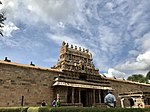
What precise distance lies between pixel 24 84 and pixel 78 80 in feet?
25.4

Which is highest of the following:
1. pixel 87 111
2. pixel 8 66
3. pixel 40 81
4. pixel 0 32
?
pixel 0 32

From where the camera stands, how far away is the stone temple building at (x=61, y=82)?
1917 cm

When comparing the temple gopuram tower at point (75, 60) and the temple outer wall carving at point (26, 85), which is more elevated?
the temple gopuram tower at point (75, 60)

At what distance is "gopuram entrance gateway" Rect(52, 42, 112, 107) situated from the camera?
74.8 ft

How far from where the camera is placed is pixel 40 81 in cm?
2145

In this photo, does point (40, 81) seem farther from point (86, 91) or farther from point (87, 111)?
point (87, 111)

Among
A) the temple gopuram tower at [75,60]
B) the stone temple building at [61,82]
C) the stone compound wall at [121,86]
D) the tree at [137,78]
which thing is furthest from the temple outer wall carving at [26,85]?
the tree at [137,78]

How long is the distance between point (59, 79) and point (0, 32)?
10.2 m

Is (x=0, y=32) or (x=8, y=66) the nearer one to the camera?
(x=0, y=32)

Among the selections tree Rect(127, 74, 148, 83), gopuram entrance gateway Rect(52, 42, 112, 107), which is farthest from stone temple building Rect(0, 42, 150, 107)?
tree Rect(127, 74, 148, 83)

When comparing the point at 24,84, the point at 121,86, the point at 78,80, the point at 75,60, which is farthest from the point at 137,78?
the point at 24,84

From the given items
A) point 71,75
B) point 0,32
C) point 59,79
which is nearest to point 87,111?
point 0,32

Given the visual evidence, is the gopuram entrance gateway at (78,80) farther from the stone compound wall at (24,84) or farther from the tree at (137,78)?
the tree at (137,78)

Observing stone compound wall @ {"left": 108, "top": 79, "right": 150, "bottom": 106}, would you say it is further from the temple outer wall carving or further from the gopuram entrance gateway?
the temple outer wall carving
